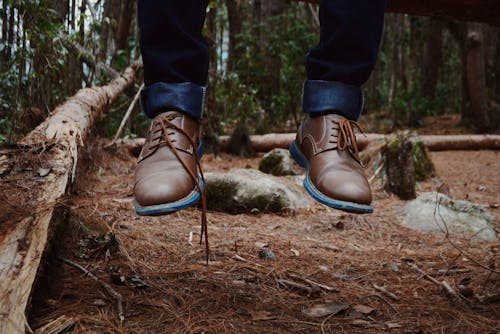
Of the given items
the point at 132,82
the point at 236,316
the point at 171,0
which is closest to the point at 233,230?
the point at 236,316

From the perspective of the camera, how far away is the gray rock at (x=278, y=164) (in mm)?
4531

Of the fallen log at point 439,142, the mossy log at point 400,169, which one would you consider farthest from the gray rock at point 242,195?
the fallen log at point 439,142

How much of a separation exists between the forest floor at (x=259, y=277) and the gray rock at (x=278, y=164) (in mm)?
1674

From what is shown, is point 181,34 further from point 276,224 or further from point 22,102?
point 22,102

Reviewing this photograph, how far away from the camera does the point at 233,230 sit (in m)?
2.46

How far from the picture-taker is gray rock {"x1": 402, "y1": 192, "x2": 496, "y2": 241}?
109 inches

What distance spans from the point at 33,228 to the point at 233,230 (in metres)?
1.39

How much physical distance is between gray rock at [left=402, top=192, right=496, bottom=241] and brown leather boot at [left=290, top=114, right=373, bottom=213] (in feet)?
4.54

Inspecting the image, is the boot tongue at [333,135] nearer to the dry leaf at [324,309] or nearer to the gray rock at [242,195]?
the dry leaf at [324,309]

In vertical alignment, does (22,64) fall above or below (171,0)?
below

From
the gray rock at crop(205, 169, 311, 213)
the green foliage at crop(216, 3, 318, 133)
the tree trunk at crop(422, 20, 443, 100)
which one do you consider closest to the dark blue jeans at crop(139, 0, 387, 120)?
the gray rock at crop(205, 169, 311, 213)

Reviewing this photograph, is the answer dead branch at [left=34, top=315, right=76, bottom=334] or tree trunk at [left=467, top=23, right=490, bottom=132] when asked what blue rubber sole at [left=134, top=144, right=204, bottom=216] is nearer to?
dead branch at [left=34, top=315, right=76, bottom=334]

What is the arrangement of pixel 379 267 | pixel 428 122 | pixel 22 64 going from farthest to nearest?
pixel 428 122 → pixel 22 64 → pixel 379 267

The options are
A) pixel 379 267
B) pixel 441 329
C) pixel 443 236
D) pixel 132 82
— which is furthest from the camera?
pixel 132 82
